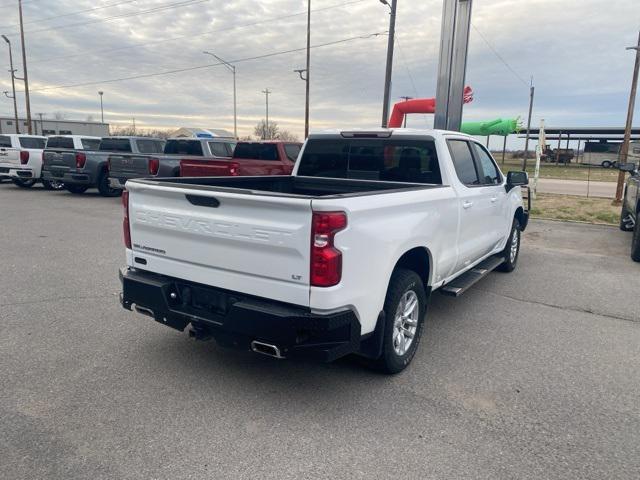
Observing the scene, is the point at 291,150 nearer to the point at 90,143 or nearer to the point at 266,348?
the point at 90,143

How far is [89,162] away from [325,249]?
46.0 ft

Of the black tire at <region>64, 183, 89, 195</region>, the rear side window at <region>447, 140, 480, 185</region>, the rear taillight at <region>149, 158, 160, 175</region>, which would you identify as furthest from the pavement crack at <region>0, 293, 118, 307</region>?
the black tire at <region>64, 183, 89, 195</region>

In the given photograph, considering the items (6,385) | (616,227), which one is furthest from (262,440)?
(616,227)

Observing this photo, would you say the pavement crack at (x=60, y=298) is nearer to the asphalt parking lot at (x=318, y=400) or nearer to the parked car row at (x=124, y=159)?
the asphalt parking lot at (x=318, y=400)

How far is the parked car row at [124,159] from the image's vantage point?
1179cm

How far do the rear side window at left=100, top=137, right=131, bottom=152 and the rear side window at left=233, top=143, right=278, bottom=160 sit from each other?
5.11 m

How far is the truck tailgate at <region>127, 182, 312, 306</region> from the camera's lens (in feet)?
9.75

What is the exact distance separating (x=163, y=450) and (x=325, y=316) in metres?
1.21

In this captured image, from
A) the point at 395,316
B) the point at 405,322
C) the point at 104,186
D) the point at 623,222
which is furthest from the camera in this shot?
the point at 104,186

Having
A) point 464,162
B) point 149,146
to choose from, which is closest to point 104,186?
point 149,146

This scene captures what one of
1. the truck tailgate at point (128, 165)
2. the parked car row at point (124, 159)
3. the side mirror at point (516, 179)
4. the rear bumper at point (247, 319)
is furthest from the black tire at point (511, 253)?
the truck tailgate at point (128, 165)

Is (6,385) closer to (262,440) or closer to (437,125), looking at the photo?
(262,440)

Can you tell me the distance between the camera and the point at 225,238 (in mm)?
3244

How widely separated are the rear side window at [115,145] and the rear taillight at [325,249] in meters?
14.2
